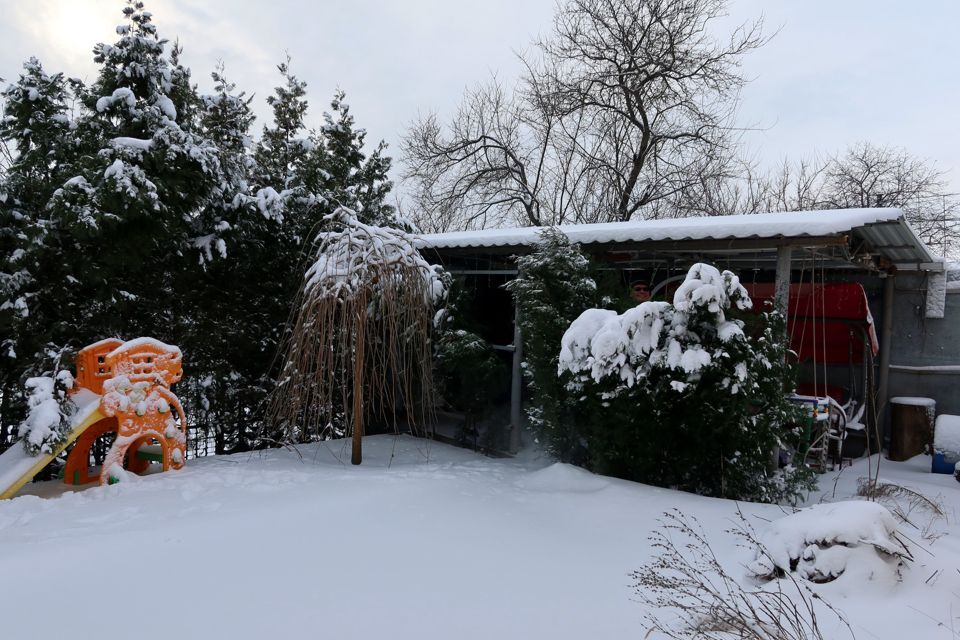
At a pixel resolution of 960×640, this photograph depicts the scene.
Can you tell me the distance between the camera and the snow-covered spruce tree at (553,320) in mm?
5094

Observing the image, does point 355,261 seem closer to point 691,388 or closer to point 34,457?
point 34,457

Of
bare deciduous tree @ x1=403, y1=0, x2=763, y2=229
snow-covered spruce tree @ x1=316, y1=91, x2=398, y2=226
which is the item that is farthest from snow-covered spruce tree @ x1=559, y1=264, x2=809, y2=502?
bare deciduous tree @ x1=403, y1=0, x2=763, y2=229

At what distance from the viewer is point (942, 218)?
15727mm

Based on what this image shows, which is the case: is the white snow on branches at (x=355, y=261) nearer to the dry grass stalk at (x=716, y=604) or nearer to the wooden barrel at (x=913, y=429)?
the dry grass stalk at (x=716, y=604)

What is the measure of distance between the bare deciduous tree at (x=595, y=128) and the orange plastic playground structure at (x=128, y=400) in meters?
10.1

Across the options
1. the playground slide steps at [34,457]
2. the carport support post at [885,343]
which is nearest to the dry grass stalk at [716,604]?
the playground slide steps at [34,457]

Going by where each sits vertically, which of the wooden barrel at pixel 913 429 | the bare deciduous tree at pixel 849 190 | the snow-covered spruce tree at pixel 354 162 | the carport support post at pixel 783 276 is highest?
the bare deciduous tree at pixel 849 190

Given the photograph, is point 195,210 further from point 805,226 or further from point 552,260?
point 805,226

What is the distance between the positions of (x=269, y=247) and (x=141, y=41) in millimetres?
2262

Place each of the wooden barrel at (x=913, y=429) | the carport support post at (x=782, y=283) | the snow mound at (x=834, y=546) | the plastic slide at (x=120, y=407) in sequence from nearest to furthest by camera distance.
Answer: the snow mound at (x=834, y=546) → the plastic slide at (x=120, y=407) → the carport support post at (x=782, y=283) → the wooden barrel at (x=913, y=429)

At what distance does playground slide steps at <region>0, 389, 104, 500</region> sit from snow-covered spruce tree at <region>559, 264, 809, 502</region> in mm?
3555

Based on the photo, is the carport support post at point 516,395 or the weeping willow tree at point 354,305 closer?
the weeping willow tree at point 354,305

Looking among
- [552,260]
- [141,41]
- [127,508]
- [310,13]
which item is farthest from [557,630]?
[310,13]

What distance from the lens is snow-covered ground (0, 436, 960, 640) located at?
243 centimetres
